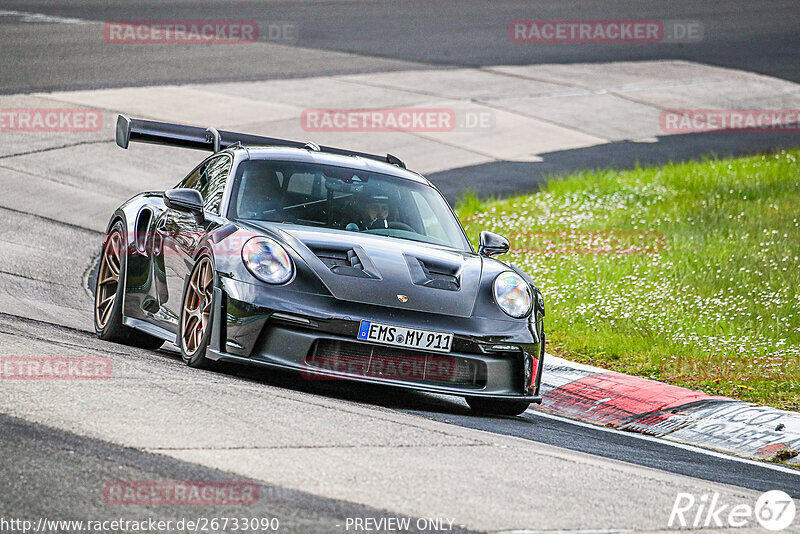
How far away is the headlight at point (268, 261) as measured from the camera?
22.3 ft

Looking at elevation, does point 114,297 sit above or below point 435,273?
below

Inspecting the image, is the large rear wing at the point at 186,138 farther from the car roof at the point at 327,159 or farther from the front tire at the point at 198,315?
the front tire at the point at 198,315

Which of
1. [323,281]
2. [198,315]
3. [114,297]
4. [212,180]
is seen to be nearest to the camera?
[323,281]

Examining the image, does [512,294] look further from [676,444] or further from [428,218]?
[676,444]

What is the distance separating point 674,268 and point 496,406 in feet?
16.3

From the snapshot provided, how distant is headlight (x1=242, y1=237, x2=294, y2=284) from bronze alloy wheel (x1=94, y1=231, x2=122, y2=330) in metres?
2.03

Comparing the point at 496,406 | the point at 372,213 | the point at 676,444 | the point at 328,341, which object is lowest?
the point at 676,444

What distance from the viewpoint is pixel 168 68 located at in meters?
21.8

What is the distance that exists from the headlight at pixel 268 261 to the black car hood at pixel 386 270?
0.11m

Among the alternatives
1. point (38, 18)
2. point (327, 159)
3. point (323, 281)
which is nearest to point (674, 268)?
point (327, 159)

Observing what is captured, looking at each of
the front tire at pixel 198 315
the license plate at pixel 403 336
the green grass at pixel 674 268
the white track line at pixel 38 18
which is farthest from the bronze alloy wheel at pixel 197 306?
the white track line at pixel 38 18

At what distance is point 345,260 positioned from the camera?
7.02 metres

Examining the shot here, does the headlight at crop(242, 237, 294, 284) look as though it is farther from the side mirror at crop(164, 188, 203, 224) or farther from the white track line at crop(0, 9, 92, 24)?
the white track line at crop(0, 9, 92, 24)

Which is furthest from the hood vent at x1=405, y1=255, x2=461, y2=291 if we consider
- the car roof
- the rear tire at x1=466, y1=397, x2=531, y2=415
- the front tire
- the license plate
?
the car roof
